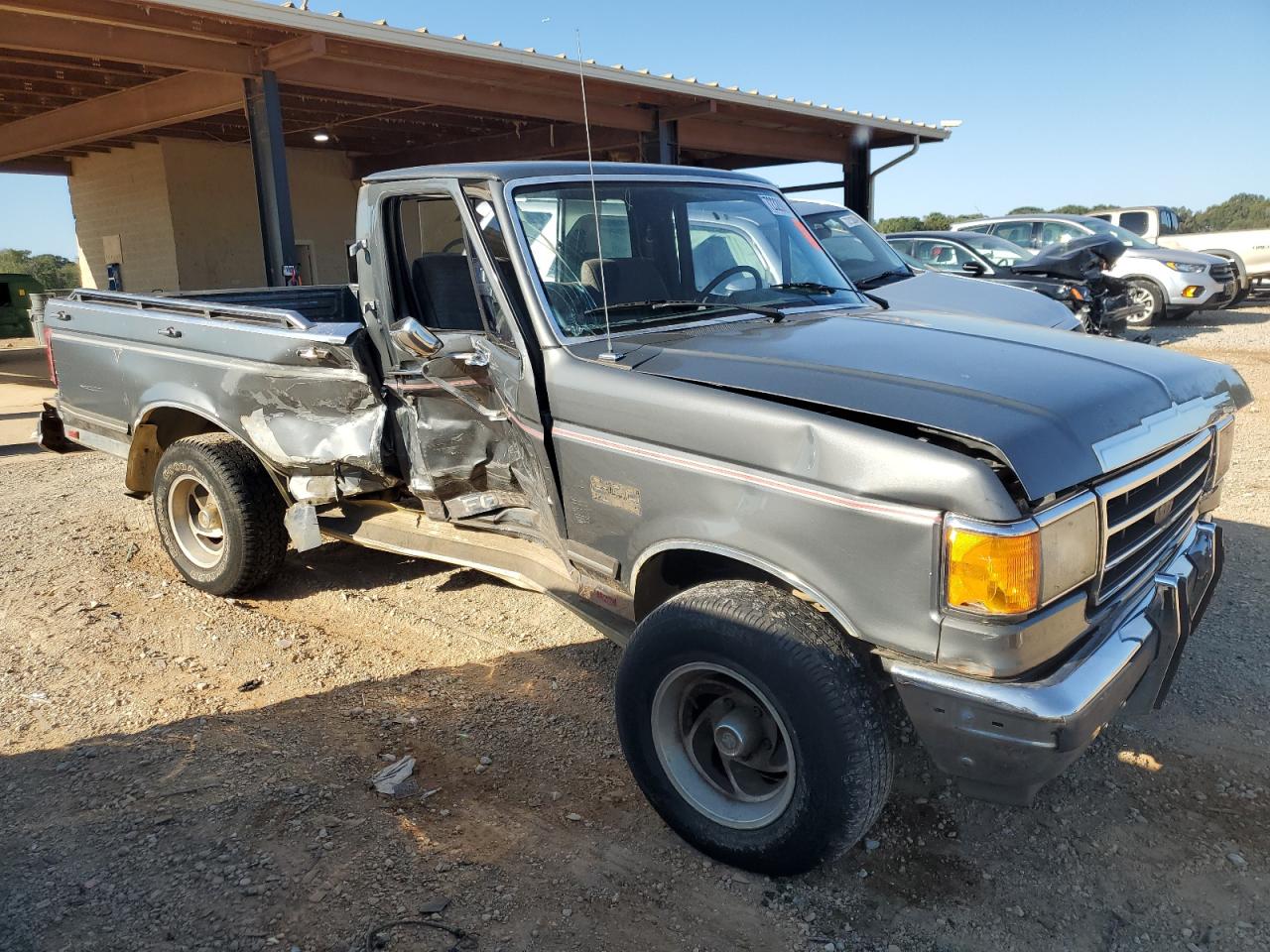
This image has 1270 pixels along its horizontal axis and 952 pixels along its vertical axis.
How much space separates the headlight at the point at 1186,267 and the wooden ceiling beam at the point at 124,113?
13806 mm

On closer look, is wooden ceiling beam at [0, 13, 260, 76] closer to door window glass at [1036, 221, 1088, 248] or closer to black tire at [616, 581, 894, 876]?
black tire at [616, 581, 894, 876]

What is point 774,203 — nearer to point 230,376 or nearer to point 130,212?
point 230,376

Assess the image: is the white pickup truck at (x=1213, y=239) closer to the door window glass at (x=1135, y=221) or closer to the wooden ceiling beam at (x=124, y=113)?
the door window glass at (x=1135, y=221)

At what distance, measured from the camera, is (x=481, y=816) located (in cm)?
311

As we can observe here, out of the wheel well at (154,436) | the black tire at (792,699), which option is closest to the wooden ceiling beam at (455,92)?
the wheel well at (154,436)

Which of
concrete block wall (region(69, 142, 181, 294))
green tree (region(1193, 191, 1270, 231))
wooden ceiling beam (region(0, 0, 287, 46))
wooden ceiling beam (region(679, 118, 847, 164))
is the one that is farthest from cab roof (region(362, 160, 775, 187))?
green tree (region(1193, 191, 1270, 231))

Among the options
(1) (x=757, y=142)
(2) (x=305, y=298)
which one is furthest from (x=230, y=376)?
(1) (x=757, y=142)

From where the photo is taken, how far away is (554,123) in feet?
54.6

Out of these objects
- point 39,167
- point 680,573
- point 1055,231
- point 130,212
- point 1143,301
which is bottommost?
point 680,573

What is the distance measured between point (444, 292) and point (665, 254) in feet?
3.52

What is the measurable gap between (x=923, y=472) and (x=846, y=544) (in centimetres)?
29

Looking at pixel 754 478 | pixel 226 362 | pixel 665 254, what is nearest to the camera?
pixel 754 478

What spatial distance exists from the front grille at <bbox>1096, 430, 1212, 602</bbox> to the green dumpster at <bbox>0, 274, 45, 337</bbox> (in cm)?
2387

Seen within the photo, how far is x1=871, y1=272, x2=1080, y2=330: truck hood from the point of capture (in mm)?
7336
